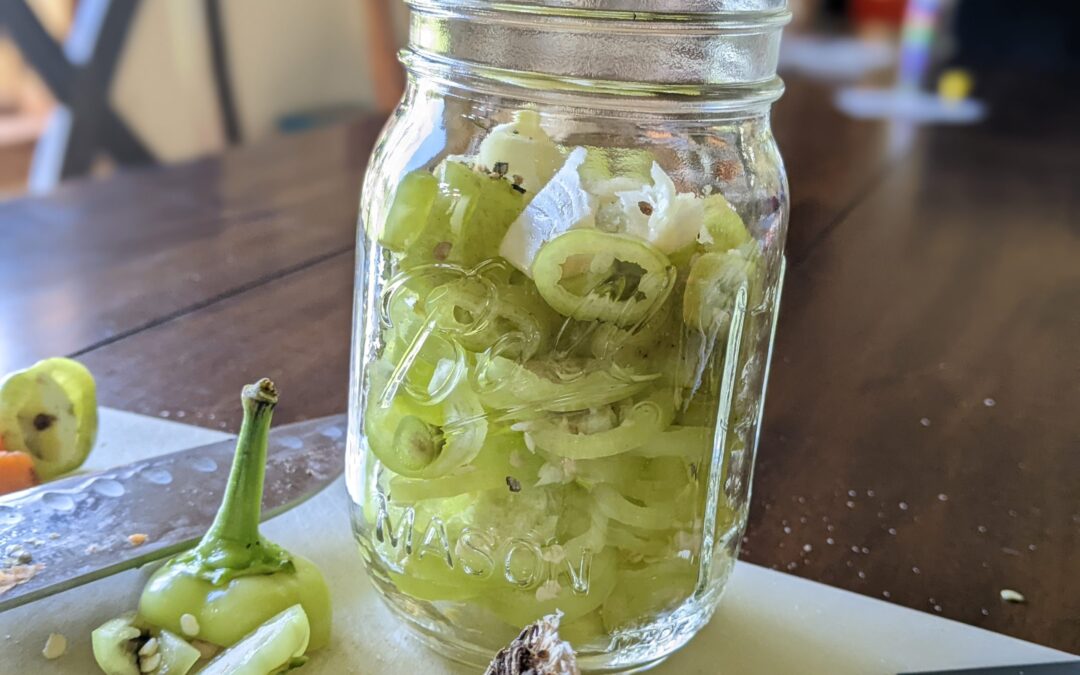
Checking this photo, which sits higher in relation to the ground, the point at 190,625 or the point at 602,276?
the point at 602,276

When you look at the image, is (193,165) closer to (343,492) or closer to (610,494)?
(343,492)

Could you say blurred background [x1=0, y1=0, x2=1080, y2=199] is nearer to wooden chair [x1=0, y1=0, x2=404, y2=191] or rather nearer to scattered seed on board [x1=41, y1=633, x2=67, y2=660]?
wooden chair [x1=0, y1=0, x2=404, y2=191]

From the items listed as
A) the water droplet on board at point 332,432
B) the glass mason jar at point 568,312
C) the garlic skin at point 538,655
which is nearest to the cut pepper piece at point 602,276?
the glass mason jar at point 568,312

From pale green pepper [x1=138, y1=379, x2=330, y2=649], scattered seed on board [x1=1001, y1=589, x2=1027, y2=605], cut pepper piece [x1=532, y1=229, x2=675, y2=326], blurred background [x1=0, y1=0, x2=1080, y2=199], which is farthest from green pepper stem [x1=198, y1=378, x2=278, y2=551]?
blurred background [x1=0, y1=0, x2=1080, y2=199]

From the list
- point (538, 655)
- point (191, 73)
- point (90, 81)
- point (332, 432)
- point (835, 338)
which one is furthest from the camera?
point (191, 73)

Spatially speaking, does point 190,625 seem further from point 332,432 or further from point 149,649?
point 332,432

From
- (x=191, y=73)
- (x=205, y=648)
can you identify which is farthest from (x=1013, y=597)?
(x=191, y=73)
